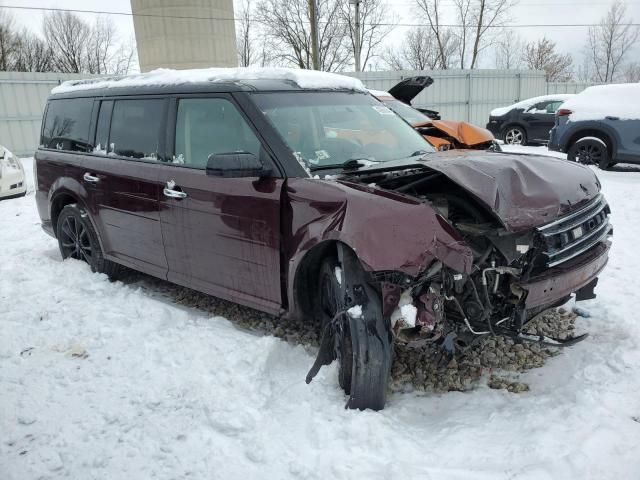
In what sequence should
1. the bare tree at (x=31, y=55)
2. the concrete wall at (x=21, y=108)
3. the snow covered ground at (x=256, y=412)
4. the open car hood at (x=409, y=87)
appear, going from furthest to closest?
the bare tree at (x=31, y=55) < the concrete wall at (x=21, y=108) < the open car hood at (x=409, y=87) < the snow covered ground at (x=256, y=412)

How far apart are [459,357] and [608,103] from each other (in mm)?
8758

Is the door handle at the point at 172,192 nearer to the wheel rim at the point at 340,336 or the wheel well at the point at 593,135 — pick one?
the wheel rim at the point at 340,336

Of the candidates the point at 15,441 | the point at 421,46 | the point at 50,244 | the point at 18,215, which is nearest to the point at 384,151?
the point at 15,441

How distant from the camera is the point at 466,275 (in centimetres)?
257

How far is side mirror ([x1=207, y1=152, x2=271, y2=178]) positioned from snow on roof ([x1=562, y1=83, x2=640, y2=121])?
9.09 m

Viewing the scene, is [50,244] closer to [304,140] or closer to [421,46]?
[304,140]

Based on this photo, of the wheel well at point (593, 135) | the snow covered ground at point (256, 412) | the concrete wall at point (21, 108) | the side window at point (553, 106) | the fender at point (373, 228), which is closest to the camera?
the snow covered ground at point (256, 412)

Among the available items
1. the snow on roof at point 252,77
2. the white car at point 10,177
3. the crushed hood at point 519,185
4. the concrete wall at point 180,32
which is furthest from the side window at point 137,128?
the concrete wall at point 180,32

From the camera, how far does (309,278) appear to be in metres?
3.22

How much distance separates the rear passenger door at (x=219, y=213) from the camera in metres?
3.28

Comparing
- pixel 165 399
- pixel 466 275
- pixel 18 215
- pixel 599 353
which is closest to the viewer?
pixel 466 275

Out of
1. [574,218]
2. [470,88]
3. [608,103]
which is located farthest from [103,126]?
[470,88]

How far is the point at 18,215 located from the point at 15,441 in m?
6.73

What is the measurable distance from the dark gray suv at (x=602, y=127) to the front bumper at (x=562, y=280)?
7.88 meters
